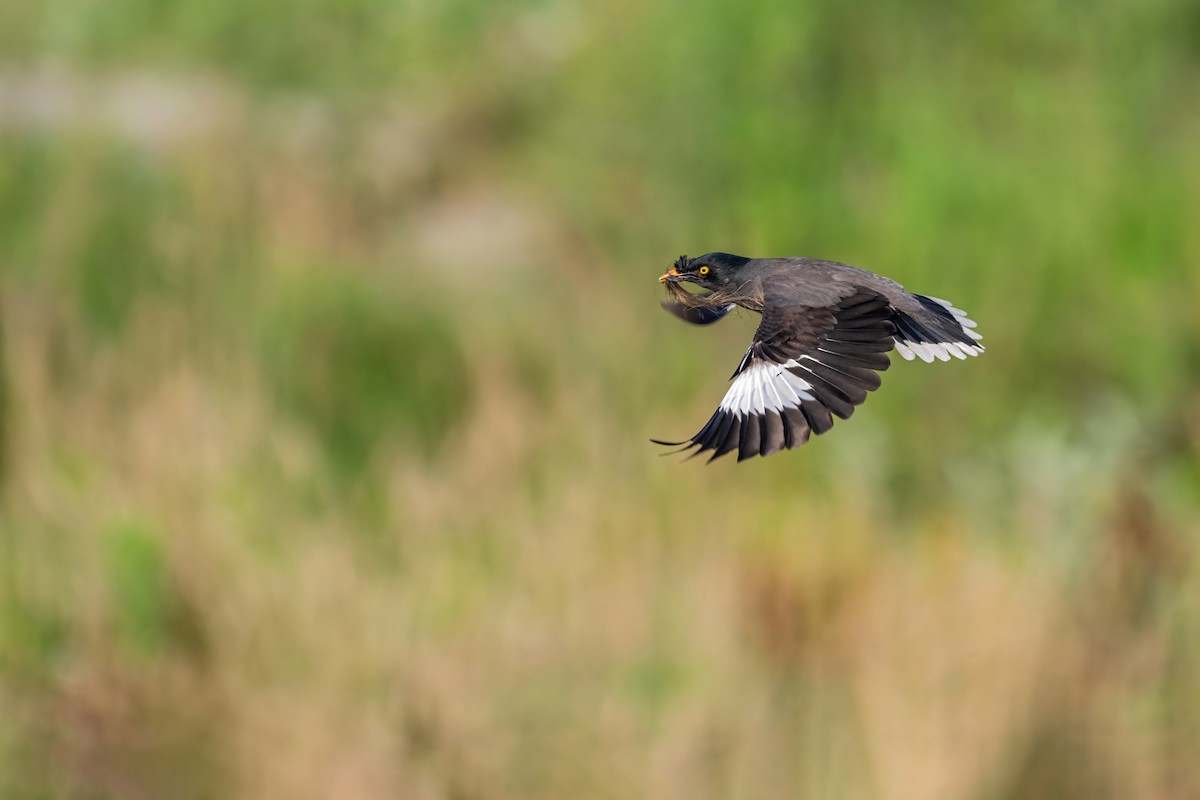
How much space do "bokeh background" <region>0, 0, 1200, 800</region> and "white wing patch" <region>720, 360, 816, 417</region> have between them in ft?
8.69

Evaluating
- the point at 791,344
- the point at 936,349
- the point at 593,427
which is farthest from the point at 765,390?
the point at 593,427

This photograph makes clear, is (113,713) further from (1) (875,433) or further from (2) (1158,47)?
(2) (1158,47)

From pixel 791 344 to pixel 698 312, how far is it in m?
0.14

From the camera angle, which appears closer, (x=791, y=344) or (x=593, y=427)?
(x=791, y=344)

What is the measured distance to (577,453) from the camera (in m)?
5.49

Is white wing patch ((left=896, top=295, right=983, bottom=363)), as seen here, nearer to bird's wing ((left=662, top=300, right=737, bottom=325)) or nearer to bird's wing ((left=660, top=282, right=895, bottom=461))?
bird's wing ((left=660, top=282, right=895, bottom=461))

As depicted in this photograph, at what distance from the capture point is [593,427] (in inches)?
220

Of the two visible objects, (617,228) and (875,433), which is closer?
(875,433)

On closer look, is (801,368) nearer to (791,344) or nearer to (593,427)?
(791,344)

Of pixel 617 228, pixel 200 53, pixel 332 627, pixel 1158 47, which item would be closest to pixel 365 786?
pixel 332 627

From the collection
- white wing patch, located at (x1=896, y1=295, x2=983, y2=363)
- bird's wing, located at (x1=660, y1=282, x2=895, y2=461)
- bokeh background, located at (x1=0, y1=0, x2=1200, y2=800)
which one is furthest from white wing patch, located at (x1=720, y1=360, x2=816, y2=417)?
bokeh background, located at (x1=0, y1=0, x2=1200, y2=800)

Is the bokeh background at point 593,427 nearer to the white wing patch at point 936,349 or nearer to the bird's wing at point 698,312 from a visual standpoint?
the white wing patch at point 936,349

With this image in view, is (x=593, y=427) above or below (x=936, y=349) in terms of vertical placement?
below

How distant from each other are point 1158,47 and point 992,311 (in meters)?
1.68
